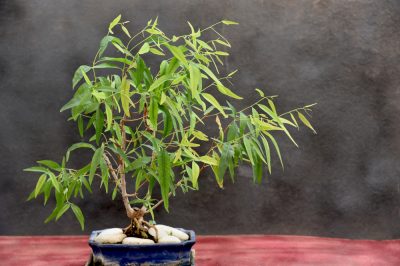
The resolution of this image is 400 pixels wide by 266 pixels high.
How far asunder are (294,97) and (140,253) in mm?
1260

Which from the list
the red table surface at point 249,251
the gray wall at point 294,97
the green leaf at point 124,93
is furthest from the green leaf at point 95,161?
the gray wall at point 294,97

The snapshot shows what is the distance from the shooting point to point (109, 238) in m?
1.59


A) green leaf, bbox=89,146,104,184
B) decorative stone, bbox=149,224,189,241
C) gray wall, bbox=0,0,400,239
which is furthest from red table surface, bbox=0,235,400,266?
green leaf, bbox=89,146,104,184

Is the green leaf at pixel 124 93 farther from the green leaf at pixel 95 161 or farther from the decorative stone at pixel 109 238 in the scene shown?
the decorative stone at pixel 109 238

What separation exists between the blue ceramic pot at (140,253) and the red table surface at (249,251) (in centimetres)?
61

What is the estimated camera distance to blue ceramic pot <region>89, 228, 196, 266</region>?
1538mm

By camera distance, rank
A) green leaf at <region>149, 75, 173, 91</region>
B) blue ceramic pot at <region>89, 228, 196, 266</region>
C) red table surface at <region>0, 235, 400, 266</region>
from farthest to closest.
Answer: red table surface at <region>0, 235, 400, 266</region> → blue ceramic pot at <region>89, 228, 196, 266</region> → green leaf at <region>149, 75, 173, 91</region>

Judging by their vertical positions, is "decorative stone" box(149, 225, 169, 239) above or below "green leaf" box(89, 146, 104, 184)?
below

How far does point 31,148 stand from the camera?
8.09 ft

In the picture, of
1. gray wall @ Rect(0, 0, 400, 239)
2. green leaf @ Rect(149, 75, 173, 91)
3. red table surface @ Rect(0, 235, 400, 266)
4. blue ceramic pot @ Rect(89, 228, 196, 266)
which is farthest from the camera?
gray wall @ Rect(0, 0, 400, 239)

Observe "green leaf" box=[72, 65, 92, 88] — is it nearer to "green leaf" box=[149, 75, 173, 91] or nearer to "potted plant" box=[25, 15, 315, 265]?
"potted plant" box=[25, 15, 315, 265]

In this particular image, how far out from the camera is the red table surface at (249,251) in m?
2.19

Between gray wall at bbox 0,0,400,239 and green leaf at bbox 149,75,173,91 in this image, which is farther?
gray wall at bbox 0,0,400,239

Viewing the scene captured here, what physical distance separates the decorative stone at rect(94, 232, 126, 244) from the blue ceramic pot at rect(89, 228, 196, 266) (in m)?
0.04
